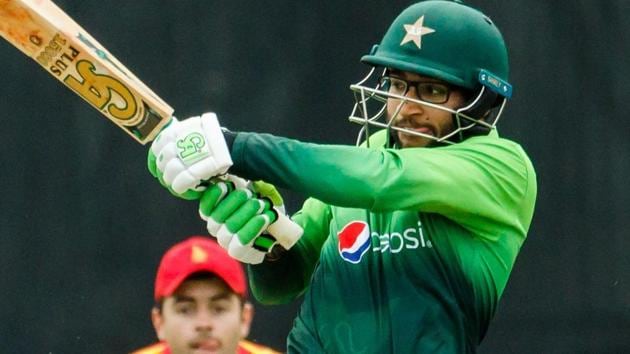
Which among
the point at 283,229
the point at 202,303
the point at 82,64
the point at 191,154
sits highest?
the point at 82,64

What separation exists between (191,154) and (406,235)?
609mm

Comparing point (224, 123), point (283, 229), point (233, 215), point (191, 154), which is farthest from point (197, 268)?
point (224, 123)

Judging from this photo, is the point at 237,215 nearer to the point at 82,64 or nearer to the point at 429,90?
the point at 82,64

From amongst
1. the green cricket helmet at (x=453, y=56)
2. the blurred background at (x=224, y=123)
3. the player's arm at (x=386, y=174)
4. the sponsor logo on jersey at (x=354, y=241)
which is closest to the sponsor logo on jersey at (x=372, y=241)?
the sponsor logo on jersey at (x=354, y=241)

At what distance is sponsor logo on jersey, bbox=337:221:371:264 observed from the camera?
449 centimetres

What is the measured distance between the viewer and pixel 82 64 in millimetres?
4312

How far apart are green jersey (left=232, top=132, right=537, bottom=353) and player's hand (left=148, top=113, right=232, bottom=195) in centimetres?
6

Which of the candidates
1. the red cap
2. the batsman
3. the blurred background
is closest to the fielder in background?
the red cap

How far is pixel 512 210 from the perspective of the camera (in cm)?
451

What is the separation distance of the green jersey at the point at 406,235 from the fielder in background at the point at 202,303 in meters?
0.32

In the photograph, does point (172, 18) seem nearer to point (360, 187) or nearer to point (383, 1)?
point (383, 1)

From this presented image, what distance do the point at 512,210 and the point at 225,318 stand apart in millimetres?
867

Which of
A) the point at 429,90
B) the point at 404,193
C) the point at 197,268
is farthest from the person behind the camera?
the point at 197,268

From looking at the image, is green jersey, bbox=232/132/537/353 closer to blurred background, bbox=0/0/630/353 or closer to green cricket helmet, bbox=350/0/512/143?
green cricket helmet, bbox=350/0/512/143
